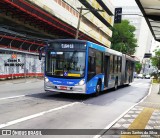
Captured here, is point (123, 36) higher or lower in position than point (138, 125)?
higher

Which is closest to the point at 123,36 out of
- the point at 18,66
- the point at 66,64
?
the point at 18,66

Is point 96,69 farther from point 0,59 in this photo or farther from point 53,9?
point 53,9

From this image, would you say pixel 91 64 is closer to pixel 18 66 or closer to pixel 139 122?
pixel 139 122

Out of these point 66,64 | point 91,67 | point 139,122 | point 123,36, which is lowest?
point 139,122

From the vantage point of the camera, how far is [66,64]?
15453 millimetres

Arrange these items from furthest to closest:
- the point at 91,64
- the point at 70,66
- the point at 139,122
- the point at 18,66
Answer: the point at 18,66 → the point at 91,64 → the point at 70,66 → the point at 139,122

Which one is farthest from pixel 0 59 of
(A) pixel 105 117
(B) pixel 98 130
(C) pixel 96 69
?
(B) pixel 98 130

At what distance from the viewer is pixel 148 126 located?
31.2ft

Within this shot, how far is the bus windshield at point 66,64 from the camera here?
15.4 metres

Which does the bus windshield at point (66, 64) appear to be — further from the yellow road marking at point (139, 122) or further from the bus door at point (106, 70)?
the yellow road marking at point (139, 122)

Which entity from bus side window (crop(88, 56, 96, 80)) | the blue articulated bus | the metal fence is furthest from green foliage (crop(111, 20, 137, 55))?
the blue articulated bus

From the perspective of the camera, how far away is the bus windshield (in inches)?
605

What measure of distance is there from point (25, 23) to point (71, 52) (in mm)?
20397

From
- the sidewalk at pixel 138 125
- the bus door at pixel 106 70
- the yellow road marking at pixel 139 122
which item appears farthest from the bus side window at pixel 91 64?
the yellow road marking at pixel 139 122
